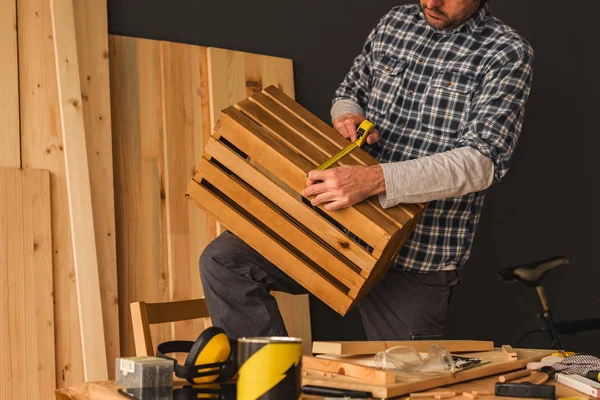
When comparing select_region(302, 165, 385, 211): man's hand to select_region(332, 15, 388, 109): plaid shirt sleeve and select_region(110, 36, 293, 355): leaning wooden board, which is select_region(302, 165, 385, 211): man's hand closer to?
select_region(332, 15, 388, 109): plaid shirt sleeve

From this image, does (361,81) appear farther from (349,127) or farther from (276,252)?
(276,252)

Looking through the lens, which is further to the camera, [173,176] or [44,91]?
[173,176]

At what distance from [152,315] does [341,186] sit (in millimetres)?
655

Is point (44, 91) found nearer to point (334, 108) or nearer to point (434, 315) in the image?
point (334, 108)

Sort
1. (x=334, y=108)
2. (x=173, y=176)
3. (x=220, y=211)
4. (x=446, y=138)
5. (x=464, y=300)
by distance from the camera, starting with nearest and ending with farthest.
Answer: (x=220, y=211) → (x=446, y=138) → (x=334, y=108) → (x=173, y=176) → (x=464, y=300)

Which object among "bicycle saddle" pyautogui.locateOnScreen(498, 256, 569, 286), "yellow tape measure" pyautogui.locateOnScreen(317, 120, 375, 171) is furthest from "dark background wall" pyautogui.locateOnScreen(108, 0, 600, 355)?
"yellow tape measure" pyautogui.locateOnScreen(317, 120, 375, 171)

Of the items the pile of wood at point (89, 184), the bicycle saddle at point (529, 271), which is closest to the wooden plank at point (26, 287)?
the pile of wood at point (89, 184)

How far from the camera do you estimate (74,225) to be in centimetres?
249

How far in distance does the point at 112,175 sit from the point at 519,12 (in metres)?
2.22

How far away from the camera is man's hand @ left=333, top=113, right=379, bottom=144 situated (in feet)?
7.63

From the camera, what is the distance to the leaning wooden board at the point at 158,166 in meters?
2.71

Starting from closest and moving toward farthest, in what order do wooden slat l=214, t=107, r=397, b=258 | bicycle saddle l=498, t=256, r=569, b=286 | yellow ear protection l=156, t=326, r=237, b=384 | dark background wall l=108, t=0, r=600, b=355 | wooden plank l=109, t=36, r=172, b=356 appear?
1. yellow ear protection l=156, t=326, r=237, b=384
2. wooden slat l=214, t=107, r=397, b=258
3. wooden plank l=109, t=36, r=172, b=356
4. bicycle saddle l=498, t=256, r=569, b=286
5. dark background wall l=108, t=0, r=600, b=355

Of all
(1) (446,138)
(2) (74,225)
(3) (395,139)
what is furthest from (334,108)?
(2) (74,225)

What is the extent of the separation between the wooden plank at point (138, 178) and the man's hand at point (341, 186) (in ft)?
3.37
